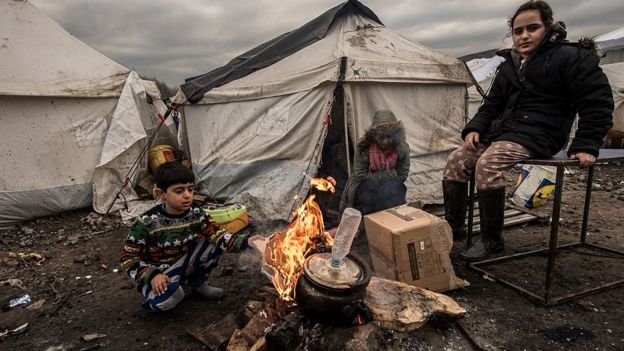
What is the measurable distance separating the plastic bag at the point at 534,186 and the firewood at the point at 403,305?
387 centimetres

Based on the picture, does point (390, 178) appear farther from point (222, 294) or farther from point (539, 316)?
point (222, 294)

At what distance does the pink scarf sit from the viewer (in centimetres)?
409

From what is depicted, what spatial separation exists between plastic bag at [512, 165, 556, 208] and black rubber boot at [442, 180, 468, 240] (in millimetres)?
2259

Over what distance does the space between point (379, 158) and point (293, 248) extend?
1994 millimetres

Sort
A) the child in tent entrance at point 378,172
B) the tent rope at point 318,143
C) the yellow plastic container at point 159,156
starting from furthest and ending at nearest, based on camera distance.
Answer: the yellow plastic container at point 159,156, the tent rope at point 318,143, the child in tent entrance at point 378,172

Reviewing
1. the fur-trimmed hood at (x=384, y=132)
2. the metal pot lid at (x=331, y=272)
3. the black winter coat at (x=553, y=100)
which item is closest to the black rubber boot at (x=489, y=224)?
the black winter coat at (x=553, y=100)

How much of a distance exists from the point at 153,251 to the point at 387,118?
279 centimetres

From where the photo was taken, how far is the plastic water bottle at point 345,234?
77.3 inches

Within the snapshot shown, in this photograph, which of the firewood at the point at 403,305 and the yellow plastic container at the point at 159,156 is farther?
the yellow plastic container at the point at 159,156

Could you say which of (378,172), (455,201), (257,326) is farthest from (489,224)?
(257,326)

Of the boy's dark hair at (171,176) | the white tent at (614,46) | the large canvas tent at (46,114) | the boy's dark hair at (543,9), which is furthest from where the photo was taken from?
the white tent at (614,46)

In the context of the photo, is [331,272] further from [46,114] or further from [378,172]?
[46,114]

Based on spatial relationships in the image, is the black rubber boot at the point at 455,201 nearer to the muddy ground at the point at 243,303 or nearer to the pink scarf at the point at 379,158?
the muddy ground at the point at 243,303

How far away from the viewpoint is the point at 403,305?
2211mm
